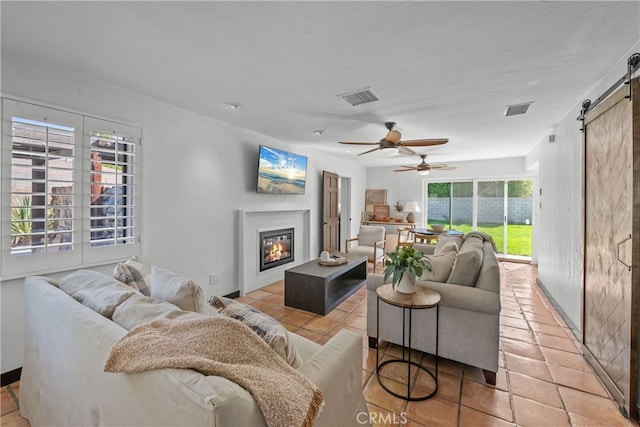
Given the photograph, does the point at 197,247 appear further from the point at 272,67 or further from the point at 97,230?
the point at 272,67

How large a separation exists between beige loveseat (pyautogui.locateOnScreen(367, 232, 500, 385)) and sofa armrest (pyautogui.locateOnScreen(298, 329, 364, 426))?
1070mm

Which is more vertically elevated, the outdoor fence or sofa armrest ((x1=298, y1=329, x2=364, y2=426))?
the outdoor fence

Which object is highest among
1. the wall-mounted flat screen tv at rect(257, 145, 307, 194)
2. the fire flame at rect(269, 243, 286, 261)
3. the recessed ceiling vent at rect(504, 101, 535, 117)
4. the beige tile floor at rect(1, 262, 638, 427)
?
the recessed ceiling vent at rect(504, 101, 535, 117)

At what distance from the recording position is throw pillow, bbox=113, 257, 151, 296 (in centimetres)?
190

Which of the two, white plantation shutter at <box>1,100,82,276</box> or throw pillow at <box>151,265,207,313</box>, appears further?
white plantation shutter at <box>1,100,82,276</box>

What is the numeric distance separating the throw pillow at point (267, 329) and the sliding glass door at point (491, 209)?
6.17 metres

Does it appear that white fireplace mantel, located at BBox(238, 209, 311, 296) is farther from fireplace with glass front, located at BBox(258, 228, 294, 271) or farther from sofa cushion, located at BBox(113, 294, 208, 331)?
sofa cushion, located at BBox(113, 294, 208, 331)

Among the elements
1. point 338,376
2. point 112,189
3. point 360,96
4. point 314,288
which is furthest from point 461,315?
point 112,189

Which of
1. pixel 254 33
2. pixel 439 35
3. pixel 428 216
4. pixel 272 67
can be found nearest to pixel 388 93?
pixel 439 35

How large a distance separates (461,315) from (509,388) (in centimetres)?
57

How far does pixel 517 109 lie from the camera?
3.04 meters

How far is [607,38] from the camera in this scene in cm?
175

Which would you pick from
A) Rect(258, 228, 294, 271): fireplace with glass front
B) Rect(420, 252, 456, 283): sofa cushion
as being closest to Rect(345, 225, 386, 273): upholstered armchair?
Rect(258, 228, 294, 271): fireplace with glass front

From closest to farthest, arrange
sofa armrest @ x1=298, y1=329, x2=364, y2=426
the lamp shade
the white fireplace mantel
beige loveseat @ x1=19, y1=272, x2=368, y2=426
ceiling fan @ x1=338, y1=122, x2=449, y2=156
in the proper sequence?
1. beige loveseat @ x1=19, y1=272, x2=368, y2=426
2. sofa armrest @ x1=298, y1=329, x2=364, y2=426
3. ceiling fan @ x1=338, y1=122, x2=449, y2=156
4. the white fireplace mantel
5. the lamp shade
